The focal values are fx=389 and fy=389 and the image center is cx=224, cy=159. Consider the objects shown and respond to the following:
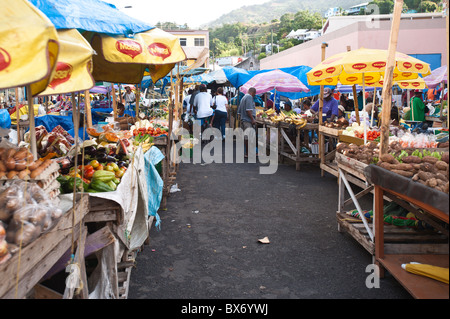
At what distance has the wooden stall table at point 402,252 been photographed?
2961 millimetres

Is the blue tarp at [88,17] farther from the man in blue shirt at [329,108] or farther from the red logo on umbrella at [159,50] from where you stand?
the man in blue shirt at [329,108]

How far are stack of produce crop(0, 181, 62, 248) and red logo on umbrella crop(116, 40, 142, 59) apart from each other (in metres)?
2.68

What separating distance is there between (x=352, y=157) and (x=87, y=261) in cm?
422

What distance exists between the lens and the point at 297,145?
10508 millimetres

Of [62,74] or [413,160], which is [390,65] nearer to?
[413,160]

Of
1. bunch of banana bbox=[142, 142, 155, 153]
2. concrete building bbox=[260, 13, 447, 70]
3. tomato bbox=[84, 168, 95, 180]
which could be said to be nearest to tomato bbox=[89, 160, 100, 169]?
tomato bbox=[84, 168, 95, 180]

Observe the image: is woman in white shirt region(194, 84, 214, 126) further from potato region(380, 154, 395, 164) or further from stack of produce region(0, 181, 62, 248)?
stack of produce region(0, 181, 62, 248)

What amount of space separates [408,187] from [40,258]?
2.98 metres

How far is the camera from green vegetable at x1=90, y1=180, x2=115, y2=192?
13.1 feet

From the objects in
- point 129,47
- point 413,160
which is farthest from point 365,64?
point 129,47

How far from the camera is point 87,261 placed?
4.33 m

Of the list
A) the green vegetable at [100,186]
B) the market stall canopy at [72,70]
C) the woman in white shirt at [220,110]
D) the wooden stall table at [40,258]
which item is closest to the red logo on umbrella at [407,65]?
the green vegetable at [100,186]

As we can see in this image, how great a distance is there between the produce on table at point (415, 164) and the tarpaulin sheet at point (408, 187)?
0.67 ft

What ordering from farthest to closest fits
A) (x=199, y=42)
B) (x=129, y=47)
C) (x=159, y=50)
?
(x=199, y=42) < (x=159, y=50) < (x=129, y=47)
